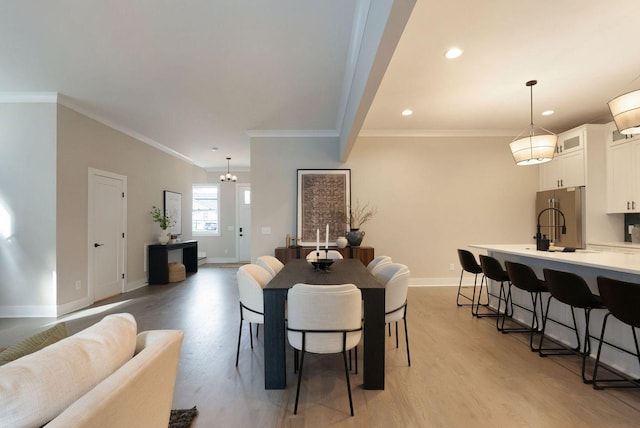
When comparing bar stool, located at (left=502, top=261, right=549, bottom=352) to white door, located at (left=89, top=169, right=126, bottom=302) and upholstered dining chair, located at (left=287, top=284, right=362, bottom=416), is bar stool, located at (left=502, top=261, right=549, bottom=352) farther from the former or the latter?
white door, located at (left=89, top=169, right=126, bottom=302)

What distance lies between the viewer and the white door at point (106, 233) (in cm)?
444

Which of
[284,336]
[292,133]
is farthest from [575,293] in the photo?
[292,133]

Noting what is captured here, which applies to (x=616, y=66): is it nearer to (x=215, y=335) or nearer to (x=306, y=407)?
(x=306, y=407)

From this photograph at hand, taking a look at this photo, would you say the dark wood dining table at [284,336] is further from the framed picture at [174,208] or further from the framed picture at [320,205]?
the framed picture at [174,208]

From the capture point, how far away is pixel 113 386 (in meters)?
0.86

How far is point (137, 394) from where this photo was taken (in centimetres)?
95

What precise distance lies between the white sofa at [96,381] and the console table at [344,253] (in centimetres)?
362

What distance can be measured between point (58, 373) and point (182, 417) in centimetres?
128

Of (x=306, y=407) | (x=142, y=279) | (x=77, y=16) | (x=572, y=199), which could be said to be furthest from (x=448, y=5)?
(x=142, y=279)

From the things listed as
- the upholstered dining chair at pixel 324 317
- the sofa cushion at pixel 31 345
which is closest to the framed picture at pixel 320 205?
the upholstered dining chair at pixel 324 317

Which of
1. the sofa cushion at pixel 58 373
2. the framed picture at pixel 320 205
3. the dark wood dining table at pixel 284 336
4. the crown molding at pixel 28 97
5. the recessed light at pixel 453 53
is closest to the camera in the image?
the sofa cushion at pixel 58 373

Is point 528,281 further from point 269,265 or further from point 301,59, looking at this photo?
point 301,59

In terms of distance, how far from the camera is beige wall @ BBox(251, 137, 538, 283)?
5312 mm

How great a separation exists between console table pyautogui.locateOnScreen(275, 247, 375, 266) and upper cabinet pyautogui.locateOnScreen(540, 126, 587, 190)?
337cm
